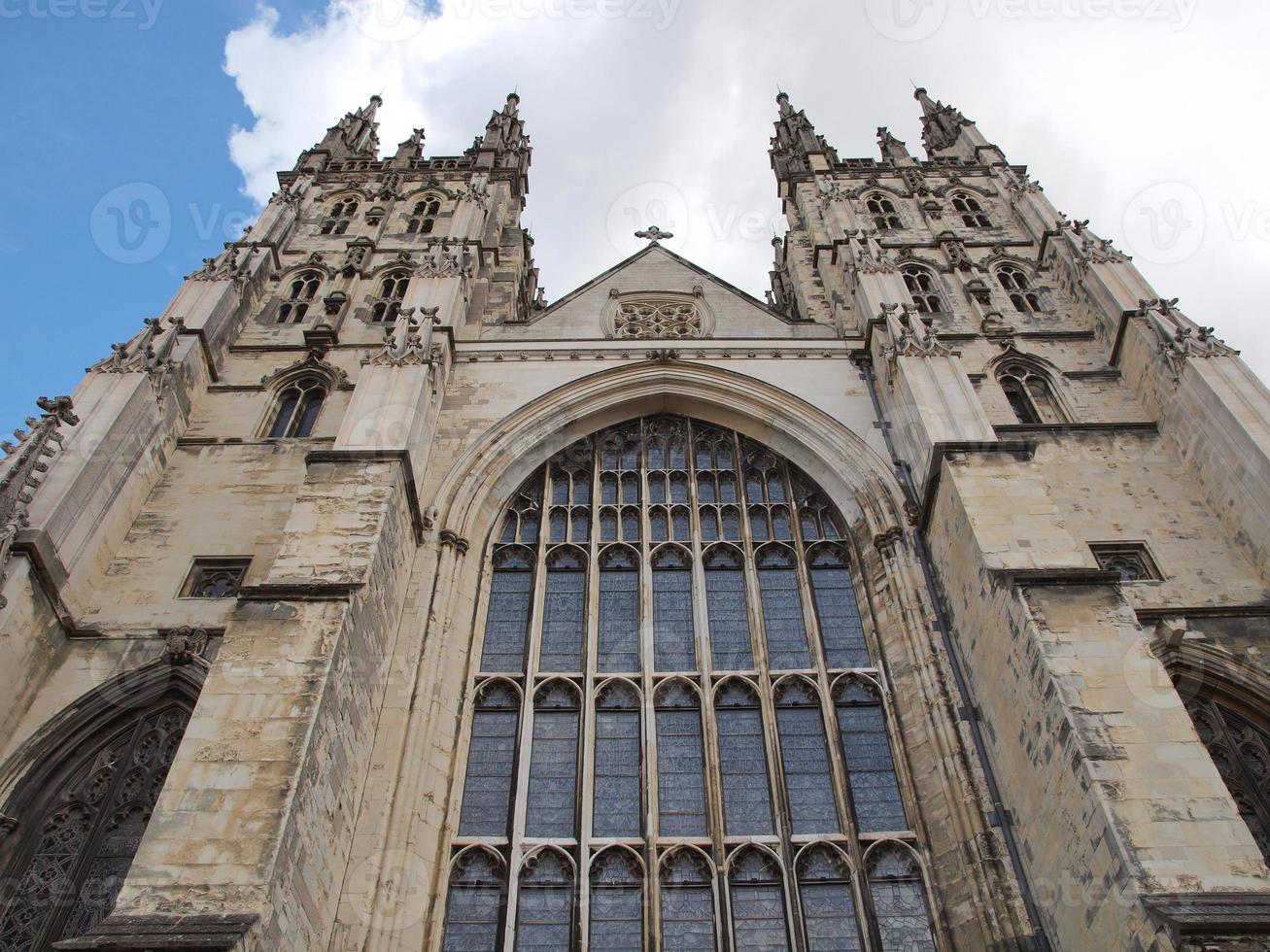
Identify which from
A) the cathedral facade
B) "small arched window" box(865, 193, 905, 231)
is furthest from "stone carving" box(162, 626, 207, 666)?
"small arched window" box(865, 193, 905, 231)

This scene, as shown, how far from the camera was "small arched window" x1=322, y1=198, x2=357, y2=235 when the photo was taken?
64.0 ft

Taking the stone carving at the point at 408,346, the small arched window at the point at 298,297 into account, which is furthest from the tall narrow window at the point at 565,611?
the small arched window at the point at 298,297

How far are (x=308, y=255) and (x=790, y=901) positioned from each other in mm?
14316

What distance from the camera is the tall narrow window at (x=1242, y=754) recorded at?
8.58m

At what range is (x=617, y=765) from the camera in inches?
373

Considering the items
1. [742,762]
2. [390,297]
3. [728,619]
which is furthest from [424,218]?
[742,762]

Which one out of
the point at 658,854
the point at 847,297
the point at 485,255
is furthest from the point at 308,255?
the point at 658,854

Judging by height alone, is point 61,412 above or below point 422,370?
below

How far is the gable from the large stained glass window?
317 cm

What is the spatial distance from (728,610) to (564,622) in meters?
1.79

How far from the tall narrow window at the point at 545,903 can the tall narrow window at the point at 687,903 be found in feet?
2.62

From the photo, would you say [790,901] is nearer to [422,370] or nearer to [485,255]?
[422,370]

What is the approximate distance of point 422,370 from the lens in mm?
12266

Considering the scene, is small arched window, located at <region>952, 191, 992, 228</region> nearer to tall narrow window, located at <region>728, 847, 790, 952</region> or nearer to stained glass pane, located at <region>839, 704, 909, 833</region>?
stained glass pane, located at <region>839, 704, 909, 833</region>
